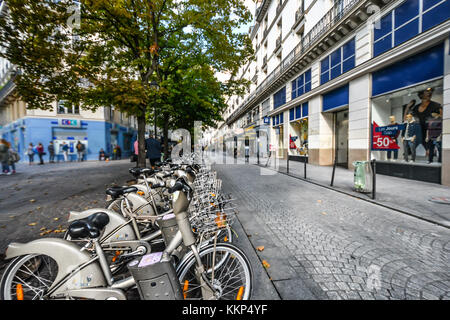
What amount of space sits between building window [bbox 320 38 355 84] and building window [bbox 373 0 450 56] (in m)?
1.57

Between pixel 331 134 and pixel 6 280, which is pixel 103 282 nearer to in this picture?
pixel 6 280

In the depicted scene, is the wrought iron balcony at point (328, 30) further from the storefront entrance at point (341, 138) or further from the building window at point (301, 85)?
the storefront entrance at point (341, 138)

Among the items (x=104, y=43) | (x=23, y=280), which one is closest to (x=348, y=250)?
(x=23, y=280)

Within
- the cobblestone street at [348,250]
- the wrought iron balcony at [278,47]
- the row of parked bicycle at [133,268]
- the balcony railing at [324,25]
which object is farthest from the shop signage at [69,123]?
the row of parked bicycle at [133,268]

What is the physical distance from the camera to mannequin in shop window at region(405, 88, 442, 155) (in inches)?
315

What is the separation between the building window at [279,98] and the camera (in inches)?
835

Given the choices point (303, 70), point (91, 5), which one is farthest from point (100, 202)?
point (303, 70)

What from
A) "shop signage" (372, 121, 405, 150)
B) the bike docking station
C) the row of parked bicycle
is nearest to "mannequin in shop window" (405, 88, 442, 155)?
"shop signage" (372, 121, 405, 150)

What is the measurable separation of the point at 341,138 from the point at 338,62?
17.1 feet

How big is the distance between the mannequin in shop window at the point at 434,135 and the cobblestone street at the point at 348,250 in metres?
5.08

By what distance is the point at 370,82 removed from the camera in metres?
10.6

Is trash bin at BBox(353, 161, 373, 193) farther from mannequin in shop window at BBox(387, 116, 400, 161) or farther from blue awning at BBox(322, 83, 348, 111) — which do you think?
blue awning at BBox(322, 83, 348, 111)

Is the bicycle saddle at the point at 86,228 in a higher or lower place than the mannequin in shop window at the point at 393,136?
lower

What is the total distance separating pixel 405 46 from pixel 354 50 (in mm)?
3511
